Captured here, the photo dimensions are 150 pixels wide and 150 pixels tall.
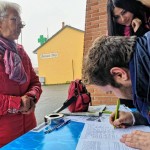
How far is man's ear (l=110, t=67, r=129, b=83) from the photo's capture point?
0.77 metres

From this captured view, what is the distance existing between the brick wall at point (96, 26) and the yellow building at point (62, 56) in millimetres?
11520

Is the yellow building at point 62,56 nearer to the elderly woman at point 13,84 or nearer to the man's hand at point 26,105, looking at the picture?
the elderly woman at point 13,84

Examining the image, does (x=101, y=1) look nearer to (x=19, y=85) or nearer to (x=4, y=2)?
(x=4, y=2)

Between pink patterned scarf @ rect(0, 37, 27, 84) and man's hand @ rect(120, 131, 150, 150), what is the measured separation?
908 mm

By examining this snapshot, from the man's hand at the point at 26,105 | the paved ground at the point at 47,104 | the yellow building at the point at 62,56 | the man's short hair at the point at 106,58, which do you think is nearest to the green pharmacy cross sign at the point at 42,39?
the yellow building at the point at 62,56

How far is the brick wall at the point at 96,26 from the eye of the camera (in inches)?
113

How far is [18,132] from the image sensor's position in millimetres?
1559

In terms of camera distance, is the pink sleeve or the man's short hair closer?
the man's short hair

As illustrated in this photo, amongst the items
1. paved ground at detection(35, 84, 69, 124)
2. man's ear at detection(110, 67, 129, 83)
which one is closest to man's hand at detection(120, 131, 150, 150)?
man's ear at detection(110, 67, 129, 83)

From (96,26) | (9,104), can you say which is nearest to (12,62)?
(9,104)

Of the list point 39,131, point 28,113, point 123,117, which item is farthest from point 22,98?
point 123,117

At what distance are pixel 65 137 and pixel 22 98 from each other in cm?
54

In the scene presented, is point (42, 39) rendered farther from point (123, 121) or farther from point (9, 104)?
point (123, 121)

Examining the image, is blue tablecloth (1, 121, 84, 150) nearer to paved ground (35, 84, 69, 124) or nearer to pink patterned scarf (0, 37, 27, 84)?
pink patterned scarf (0, 37, 27, 84)
